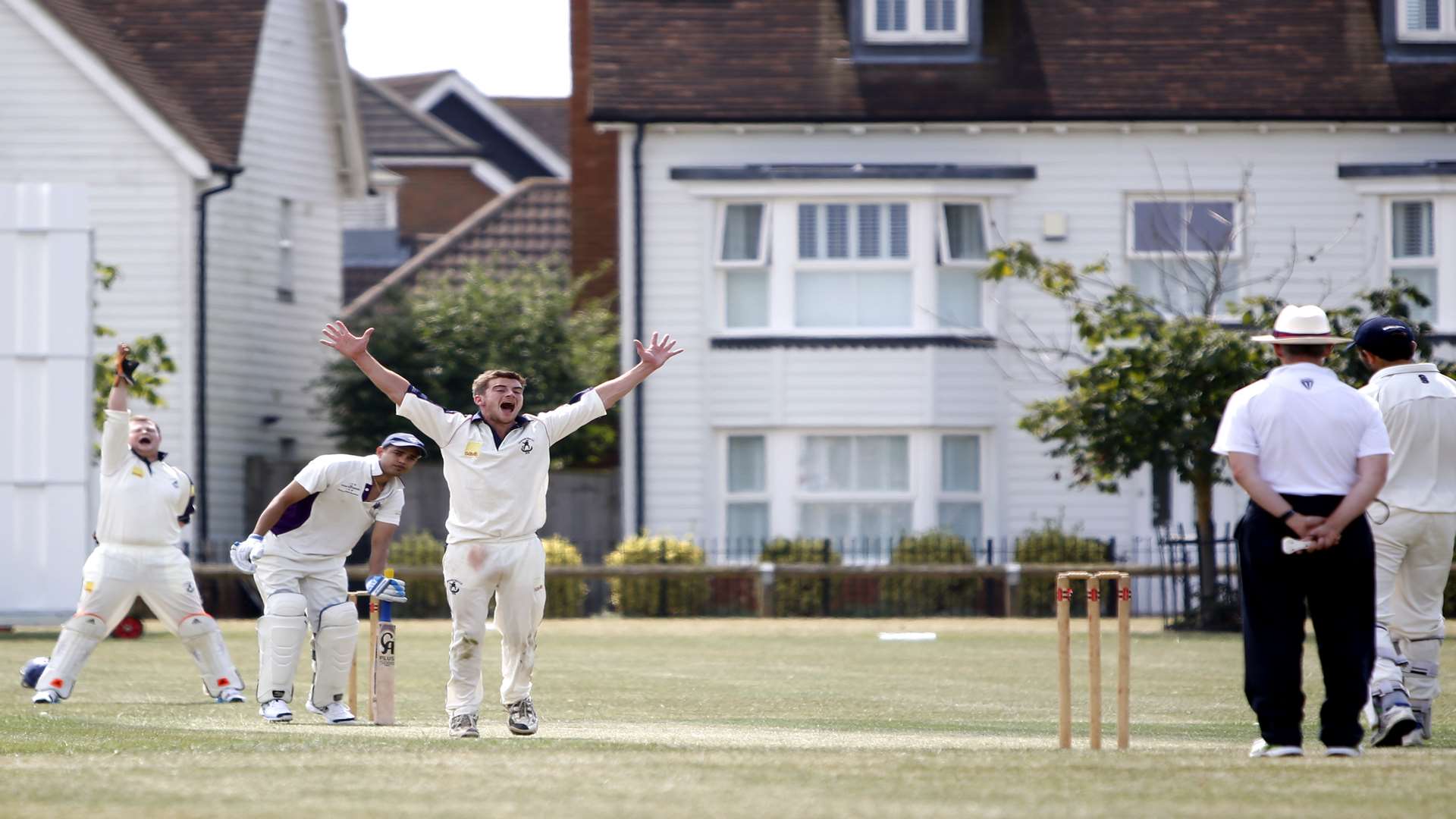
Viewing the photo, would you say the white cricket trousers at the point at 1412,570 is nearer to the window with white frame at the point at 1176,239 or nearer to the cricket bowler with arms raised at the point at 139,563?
the cricket bowler with arms raised at the point at 139,563

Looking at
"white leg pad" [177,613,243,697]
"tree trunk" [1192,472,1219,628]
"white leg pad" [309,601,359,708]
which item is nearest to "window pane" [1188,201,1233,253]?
"tree trunk" [1192,472,1219,628]

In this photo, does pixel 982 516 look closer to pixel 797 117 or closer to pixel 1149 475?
pixel 1149 475

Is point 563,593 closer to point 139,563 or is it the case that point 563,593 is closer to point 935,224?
point 935,224

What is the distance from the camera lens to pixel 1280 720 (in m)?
9.19

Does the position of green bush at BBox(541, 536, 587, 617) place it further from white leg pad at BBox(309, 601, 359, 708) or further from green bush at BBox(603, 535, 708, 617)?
white leg pad at BBox(309, 601, 359, 708)

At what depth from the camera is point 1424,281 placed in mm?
28547

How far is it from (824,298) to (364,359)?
1788cm

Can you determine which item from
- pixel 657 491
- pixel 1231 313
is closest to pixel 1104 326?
pixel 1231 313

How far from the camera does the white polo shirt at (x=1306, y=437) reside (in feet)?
30.7

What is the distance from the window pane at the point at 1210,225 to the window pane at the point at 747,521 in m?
6.26

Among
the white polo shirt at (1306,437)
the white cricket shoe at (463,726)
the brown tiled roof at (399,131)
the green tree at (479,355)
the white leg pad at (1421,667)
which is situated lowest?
the white cricket shoe at (463,726)

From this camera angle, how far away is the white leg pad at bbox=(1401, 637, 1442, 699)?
10.9 m

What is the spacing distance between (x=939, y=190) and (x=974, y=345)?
1.96 metres

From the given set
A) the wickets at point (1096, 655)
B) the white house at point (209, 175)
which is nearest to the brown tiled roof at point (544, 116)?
the white house at point (209, 175)
